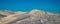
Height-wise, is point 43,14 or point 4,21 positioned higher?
point 43,14

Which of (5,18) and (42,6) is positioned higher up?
(42,6)

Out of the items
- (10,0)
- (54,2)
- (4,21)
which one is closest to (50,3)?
(54,2)

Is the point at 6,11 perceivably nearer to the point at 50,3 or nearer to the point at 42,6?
the point at 42,6

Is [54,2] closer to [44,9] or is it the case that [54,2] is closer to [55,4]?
[55,4]

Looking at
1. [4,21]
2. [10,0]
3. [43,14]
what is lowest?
[4,21]

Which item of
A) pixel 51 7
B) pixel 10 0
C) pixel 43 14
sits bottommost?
pixel 43 14

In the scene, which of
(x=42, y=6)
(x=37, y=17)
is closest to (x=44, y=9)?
(x=42, y=6)
